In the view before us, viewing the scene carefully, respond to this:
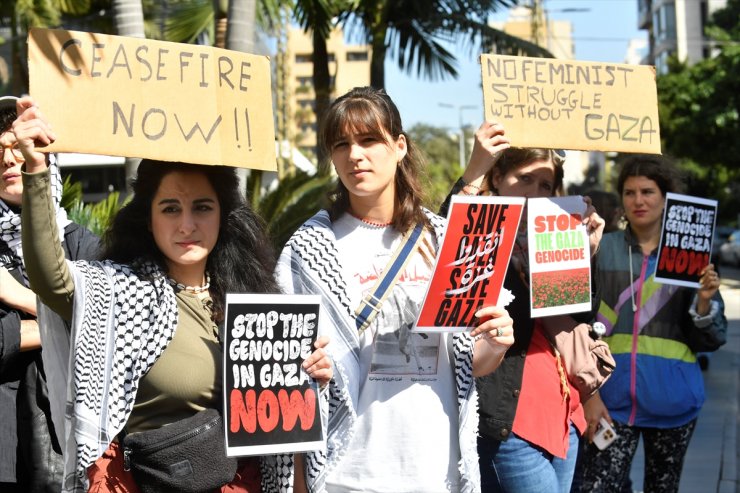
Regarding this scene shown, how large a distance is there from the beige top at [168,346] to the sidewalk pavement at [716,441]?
195 inches

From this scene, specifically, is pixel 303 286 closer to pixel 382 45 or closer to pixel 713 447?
pixel 713 447

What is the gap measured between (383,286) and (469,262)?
28 cm

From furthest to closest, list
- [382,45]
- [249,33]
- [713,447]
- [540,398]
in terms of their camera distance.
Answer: [382,45], [713,447], [249,33], [540,398]

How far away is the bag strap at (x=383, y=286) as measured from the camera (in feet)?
10.9

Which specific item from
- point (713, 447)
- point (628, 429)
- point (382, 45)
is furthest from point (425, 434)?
point (382, 45)

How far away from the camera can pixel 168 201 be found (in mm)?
3236

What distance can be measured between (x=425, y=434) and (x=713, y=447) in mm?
6026

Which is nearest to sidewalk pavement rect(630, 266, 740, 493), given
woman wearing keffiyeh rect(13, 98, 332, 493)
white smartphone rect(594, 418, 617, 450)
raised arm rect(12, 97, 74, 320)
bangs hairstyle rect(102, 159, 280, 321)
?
white smartphone rect(594, 418, 617, 450)

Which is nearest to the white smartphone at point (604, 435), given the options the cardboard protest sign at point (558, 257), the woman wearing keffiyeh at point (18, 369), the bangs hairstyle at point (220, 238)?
the cardboard protest sign at point (558, 257)

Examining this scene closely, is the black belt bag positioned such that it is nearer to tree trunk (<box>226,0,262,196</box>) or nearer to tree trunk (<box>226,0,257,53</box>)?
tree trunk (<box>226,0,262,196</box>)

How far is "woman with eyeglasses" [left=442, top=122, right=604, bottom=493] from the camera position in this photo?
3.93m

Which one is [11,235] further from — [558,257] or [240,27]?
[240,27]

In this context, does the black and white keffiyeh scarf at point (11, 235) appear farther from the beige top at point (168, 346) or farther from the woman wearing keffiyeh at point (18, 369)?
the beige top at point (168, 346)

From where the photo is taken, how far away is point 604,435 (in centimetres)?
495
